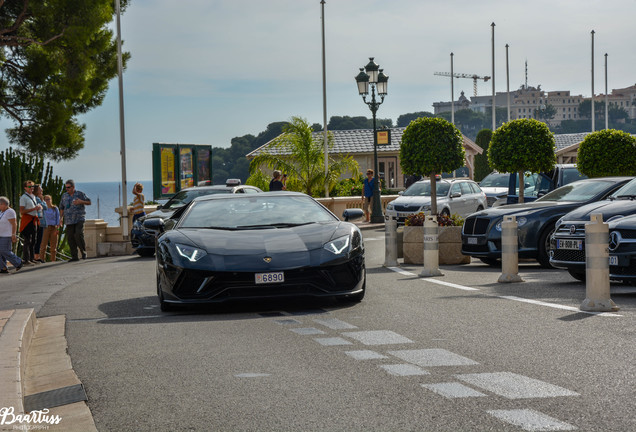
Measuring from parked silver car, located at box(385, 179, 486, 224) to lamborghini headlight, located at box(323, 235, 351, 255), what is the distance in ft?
59.1

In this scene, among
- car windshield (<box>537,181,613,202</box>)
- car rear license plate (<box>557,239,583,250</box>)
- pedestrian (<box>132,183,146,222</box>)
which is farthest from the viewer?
pedestrian (<box>132,183,146,222</box>)

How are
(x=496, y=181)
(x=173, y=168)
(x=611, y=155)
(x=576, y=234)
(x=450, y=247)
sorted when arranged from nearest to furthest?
(x=576, y=234) < (x=450, y=247) < (x=611, y=155) < (x=173, y=168) < (x=496, y=181)

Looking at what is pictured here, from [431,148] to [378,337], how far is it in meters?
15.8

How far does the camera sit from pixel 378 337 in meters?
7.90

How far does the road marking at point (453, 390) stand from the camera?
219 inches

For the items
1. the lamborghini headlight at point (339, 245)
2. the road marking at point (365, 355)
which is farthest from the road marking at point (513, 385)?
the lamborghini headlight at point (339, 245)

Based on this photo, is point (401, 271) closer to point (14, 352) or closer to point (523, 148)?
point (523, 148)

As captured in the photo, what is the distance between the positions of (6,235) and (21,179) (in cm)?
1550

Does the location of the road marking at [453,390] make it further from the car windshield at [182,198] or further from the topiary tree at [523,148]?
the topiary tree at [523,148]

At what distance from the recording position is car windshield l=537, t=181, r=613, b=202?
51.6ft

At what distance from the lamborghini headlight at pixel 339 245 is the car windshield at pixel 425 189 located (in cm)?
1963

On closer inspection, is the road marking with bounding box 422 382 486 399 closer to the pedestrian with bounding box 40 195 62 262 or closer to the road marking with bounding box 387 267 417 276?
the road marking with bounding box 387 267 417 276

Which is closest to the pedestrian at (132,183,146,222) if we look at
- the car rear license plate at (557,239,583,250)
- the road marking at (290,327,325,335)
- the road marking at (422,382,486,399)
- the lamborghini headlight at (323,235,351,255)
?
the car rear license plate at (557,239,583,250)

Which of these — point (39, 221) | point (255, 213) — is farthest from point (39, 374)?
point (39, 221)
